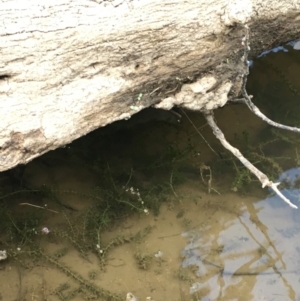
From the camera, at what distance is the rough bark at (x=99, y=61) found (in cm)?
164

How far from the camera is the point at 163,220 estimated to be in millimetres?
2668

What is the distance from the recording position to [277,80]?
11.0 ft

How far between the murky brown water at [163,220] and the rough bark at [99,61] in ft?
2.98

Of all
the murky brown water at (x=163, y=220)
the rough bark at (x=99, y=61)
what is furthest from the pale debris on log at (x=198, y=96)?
the murky brown water at (x=163, y=220)

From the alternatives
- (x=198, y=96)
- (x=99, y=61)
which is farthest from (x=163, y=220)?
(x=99, y=61)

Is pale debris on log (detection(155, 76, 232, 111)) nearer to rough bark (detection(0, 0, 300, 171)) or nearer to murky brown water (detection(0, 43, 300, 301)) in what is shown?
rough bark (detection(0, 0, 300, 171))

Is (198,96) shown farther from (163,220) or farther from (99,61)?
(163,220)

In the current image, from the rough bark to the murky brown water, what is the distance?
0.91 m

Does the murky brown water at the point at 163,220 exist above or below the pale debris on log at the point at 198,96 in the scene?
below

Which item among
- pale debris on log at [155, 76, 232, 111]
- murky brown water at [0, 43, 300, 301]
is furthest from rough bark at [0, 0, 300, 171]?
murky brown water at [0, 43, 300, 301]

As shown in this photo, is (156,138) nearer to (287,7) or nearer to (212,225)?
(212,225)

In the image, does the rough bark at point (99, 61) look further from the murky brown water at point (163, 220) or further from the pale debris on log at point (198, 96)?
the murky brown water at point (163, 220)

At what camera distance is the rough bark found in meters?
1.64

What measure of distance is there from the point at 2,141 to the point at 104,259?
1.16m
